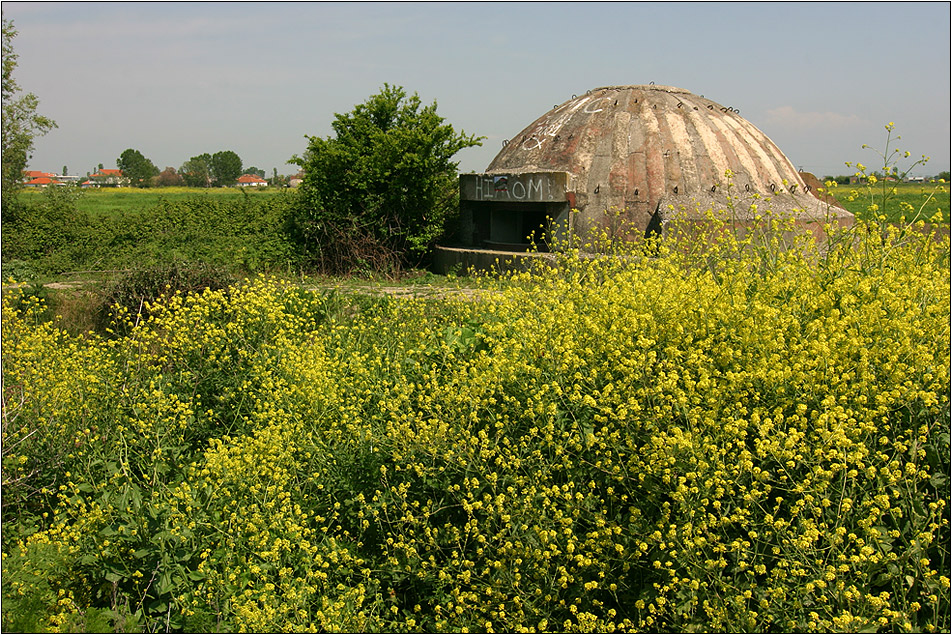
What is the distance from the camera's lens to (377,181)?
15.7 meters

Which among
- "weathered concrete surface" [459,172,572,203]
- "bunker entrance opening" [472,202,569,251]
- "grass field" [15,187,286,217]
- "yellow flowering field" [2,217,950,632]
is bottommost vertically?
"yellow flowering field" [2,217,950,632]

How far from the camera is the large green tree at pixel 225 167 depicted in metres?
102

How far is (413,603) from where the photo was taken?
4258 mm

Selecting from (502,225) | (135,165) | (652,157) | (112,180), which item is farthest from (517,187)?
(135,165)

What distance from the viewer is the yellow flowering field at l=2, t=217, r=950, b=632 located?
10.3 feet

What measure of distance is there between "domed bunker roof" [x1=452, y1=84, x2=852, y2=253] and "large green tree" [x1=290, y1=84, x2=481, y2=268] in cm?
102

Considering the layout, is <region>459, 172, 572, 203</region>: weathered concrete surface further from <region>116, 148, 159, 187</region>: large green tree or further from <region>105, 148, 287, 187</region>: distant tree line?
<region>116, 148, 159, 187</region>: large green tree

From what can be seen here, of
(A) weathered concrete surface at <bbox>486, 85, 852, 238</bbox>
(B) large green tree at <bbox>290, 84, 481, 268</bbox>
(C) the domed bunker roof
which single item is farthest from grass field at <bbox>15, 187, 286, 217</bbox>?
(A) weathered concrete surface at <bbox>486, 85, 852, 238</bbox>

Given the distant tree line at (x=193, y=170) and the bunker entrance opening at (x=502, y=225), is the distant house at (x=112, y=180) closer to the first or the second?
the distant tree line at (x=193, y=170)

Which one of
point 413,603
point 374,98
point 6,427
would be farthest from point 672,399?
point 374,98

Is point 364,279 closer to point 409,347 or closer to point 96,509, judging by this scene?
point 409,347

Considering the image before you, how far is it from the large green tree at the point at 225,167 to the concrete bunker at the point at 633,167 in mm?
93669

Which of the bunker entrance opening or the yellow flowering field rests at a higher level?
the bunker entrance opening

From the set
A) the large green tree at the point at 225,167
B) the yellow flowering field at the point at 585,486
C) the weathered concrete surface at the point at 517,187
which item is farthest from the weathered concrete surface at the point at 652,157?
the large green tree at the point at 225,167
